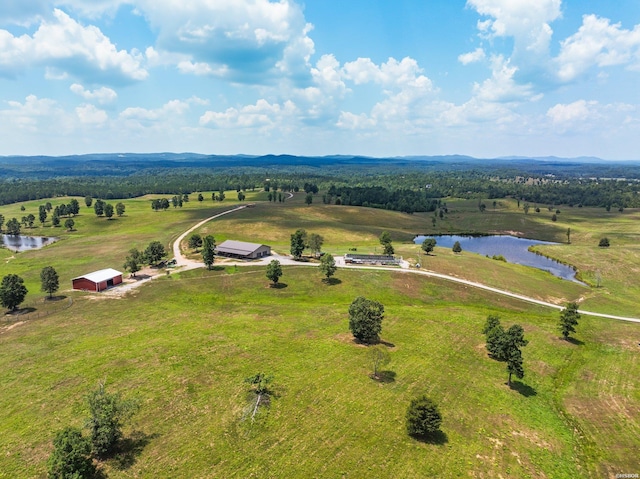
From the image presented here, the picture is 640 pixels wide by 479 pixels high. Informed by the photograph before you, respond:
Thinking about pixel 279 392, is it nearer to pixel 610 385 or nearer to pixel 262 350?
pixel 262 350

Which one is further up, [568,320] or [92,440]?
[568,320]

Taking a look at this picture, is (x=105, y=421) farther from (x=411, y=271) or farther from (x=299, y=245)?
(x=411, y=271)

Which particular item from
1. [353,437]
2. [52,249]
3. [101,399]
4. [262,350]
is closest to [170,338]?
[262,350]

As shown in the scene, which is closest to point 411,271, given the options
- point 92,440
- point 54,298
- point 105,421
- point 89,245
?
point 105,421

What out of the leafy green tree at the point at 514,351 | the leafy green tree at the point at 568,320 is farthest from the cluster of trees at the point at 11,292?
the leafy green tree at the point at 568,320

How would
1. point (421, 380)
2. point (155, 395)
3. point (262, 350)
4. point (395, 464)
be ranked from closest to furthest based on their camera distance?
1. point (395, 464)
2. point (155, 395)
3. point (421, 380)
4. point (262, 350)

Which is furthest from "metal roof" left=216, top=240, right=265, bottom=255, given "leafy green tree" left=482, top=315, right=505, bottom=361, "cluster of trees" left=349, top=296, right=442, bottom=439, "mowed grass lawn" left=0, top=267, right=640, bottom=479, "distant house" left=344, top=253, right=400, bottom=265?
"leafy green tree" left=482, top=315, right=505, bottom=361

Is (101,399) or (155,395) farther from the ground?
(101,399)
